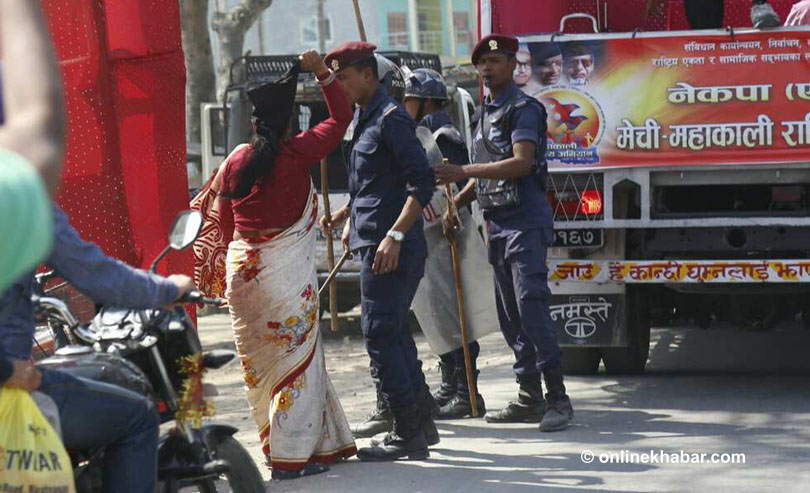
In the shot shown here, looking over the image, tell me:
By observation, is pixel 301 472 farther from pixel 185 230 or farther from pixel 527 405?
pixel 185 230

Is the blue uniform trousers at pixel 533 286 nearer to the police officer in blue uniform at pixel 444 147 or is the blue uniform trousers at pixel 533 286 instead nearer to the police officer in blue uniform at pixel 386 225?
the police officer in blue uniform at pixel 444 147

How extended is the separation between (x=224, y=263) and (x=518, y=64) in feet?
7.75

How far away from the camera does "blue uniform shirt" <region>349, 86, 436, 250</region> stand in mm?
6074

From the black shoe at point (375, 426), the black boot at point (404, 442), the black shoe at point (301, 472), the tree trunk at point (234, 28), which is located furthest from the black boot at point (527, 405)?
the tree trunk at point (234, 28)

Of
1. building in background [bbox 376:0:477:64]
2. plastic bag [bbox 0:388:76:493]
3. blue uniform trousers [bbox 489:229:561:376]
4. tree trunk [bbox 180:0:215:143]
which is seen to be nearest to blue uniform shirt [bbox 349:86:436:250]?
blue uniform trousers [bbox 489:229:561:376]

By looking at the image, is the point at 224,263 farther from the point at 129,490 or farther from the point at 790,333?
the point at 790,333

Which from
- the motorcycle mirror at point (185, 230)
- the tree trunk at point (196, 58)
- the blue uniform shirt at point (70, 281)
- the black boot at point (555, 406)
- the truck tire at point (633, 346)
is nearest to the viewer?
the blue uniform shirt at point (70, 281)

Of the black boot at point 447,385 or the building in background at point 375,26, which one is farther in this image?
the building in background at point 375,26

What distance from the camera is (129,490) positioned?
3.59 meters

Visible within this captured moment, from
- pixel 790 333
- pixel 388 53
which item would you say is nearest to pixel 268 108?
pixel 790 333

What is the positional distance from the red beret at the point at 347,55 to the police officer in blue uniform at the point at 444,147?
3.66 feet

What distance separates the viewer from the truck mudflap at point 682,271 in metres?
7.33

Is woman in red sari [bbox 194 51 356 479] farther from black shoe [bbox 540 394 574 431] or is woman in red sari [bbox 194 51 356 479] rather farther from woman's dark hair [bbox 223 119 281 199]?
black shoe [bbox 540 394 574 431]

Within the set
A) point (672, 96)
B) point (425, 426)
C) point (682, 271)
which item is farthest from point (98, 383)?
point (672, 96)
